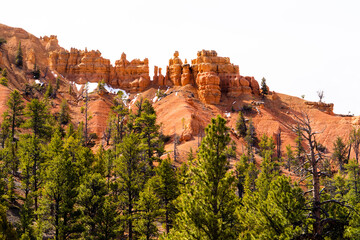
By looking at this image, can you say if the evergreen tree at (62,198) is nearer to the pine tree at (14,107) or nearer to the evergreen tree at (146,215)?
the evergreen tree at (146,215)

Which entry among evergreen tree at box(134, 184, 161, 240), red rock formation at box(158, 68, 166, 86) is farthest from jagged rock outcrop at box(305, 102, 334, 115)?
→ evergreen tree at box(134, 184, 161, 240)

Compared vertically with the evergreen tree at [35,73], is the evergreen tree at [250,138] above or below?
below

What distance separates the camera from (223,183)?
16.4 m

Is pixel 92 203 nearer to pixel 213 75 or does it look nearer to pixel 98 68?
pixel 213 75

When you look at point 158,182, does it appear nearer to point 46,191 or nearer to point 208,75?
point 46,191

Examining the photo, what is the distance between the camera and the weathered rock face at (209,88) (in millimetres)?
92625

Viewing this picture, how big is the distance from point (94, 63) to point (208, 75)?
49.4 metres

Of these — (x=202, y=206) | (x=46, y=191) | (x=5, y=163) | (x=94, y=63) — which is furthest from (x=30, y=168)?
(x=94, y=63)

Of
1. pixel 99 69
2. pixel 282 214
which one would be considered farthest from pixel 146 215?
pixel 99 69

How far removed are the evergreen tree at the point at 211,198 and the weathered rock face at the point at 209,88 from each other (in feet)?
250

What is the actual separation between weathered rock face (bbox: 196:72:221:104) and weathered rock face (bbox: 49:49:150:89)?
2474 centimetres

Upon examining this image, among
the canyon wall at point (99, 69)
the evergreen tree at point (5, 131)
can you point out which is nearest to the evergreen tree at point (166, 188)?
the evergreen tree at point (5, 131)

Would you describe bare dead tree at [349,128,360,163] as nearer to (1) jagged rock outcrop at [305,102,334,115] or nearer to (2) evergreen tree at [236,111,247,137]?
(1) jagged rock outcrop at [305,102,334,115]

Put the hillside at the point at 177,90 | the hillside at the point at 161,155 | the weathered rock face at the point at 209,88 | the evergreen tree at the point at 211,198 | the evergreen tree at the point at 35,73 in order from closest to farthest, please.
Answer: the evergreen tree at the point at 211,198 < the hillside at the point at 161,155 < the hillside at the point at 177,90 < the weathered rock face at the point at 209,88 < the evergreen tree at the point at 35,73
